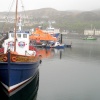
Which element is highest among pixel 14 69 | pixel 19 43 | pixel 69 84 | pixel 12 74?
pixel 19 43

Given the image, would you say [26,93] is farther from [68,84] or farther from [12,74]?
[68,84]

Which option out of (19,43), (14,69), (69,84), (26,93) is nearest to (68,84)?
(69,84)

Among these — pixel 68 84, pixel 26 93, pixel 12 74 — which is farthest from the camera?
pixel 68 84

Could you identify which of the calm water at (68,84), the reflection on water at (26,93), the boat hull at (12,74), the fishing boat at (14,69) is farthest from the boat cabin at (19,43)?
the calm water at (68,84)

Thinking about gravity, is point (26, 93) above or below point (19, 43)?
below

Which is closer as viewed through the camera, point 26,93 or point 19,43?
point 26,93

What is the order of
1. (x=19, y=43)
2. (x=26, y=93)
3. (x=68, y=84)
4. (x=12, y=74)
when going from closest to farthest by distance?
(x=12, y=74), (x=26, y=93), (x=19, y=43), (x=68, y=84)

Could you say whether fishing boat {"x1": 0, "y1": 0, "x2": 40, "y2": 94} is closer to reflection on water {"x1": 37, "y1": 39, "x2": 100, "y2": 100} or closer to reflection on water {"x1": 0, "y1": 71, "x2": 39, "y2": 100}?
reflection on water {"x1": 0, "y1": 71, "x2": 39, "y2": 100}

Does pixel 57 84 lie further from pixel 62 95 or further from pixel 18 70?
pixel 18 70

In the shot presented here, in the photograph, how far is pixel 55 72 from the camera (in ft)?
110

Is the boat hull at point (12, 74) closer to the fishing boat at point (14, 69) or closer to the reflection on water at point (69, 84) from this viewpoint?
the fishing boat at point (14, 69)

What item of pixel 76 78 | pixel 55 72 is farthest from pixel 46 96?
pixel 55 72

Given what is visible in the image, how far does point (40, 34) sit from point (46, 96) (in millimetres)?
55584

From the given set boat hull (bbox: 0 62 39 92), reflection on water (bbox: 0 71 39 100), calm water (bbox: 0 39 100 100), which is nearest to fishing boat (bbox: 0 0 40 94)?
boat hull (bbox: 0 62 39 92)
